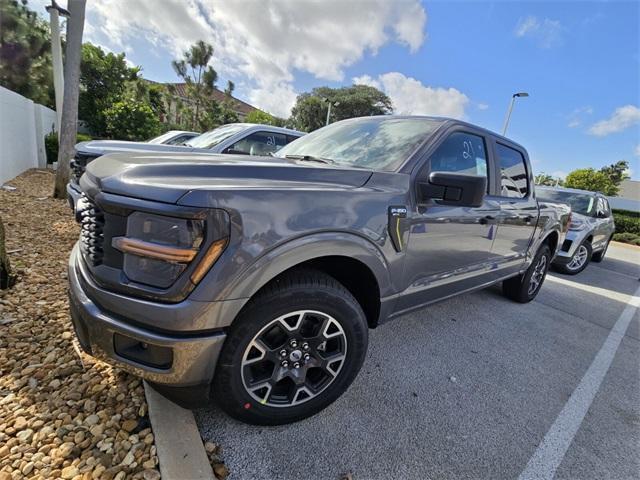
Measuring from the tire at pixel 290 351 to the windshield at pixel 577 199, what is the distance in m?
7.19

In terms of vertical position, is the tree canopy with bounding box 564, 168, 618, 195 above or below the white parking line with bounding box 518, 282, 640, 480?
above

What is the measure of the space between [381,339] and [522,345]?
4.90 feet

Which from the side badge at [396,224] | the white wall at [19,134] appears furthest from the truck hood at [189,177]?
the white wall at [19,134]

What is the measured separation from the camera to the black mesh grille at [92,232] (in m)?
1.54

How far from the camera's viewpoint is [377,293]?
7.02 ft

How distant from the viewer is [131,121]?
58.2ft

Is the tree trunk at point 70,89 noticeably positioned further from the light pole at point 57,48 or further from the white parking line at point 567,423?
the white parking line at point 567,423

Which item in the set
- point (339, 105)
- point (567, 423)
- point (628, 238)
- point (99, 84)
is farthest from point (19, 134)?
point (339, 105)

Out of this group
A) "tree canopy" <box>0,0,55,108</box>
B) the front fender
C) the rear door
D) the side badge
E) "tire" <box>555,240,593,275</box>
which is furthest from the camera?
"tree canopy" <box>0,0,55,108</box>

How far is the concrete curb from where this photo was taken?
151 centimetres

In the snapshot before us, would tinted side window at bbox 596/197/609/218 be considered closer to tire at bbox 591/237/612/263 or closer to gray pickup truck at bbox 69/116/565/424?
tire at bbox 591/237/612/263

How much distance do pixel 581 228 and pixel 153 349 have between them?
303 inches

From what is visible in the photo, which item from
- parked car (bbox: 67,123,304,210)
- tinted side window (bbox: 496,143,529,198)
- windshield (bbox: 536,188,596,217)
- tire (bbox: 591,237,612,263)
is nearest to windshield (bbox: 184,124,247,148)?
parked car (bbox: 67,123,304,210)

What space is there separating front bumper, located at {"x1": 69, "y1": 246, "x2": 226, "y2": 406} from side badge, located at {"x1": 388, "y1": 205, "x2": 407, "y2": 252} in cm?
115
